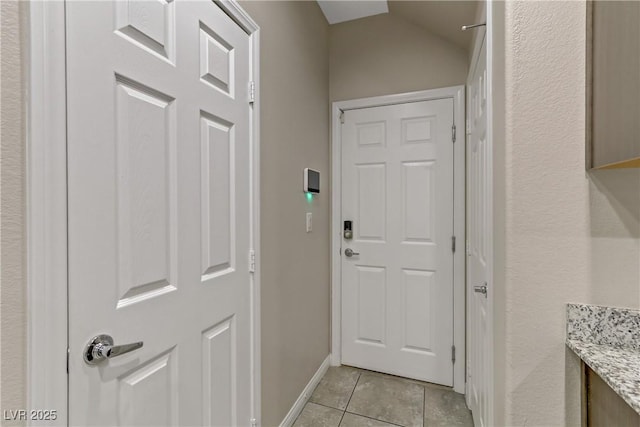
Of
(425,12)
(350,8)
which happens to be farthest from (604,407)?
(350,8)

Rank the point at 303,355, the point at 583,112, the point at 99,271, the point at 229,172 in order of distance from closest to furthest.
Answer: the point at 99,271 < the point at 583,112 < the point at 229,172 < the point at 303,355

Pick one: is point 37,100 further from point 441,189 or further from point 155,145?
point 441,189

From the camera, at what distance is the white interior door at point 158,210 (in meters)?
0.73

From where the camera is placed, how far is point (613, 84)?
791 mm

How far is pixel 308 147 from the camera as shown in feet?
6.68

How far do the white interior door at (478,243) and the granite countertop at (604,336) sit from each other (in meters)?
0.45

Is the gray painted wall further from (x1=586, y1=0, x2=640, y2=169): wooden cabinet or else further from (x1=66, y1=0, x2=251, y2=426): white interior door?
(x1=586, y1=0, x2=640, y2=169): wooden cabinet

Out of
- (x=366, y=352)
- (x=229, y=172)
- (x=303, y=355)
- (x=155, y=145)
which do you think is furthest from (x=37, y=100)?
(x=366, y=352)

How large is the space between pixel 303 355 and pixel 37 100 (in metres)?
1.88

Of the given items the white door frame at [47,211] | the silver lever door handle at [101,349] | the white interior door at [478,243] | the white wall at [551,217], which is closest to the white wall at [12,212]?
the white door frame at [47,211]

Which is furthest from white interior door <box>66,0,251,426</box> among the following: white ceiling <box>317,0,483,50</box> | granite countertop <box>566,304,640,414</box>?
white ceiling <box>317,0,483,50</box>

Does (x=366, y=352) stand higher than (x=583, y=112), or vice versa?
(x=583, y=112)

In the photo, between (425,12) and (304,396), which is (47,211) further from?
(425,12)

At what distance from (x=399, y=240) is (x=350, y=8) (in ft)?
5.99
